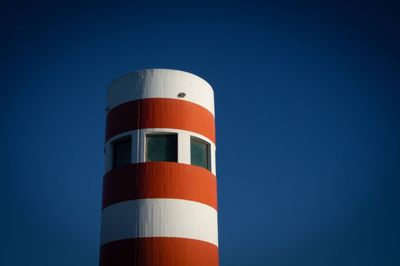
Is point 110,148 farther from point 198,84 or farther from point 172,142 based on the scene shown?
point 198,84

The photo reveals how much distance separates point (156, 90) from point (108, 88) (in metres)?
2.51

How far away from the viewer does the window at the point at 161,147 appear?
19578 millimetres

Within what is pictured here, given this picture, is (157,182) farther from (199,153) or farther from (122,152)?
(199,153)

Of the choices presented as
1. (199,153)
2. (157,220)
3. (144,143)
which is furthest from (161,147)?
(157,220)

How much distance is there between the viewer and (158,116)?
19.9 m

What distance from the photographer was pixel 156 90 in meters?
20.3

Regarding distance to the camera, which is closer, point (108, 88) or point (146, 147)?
point (146, 147)

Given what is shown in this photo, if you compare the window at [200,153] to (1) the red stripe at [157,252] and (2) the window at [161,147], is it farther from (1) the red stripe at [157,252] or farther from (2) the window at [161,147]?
(1) the red stripe at [157,252]

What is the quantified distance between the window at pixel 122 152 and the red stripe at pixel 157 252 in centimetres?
303

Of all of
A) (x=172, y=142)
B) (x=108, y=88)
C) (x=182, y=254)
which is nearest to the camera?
(x=182, y=254)

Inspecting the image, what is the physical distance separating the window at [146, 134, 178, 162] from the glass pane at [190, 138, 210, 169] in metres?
0.74

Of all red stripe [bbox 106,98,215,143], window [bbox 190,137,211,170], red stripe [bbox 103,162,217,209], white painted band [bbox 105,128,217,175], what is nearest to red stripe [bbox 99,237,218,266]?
red stripe [bbox 103,162,217,209]

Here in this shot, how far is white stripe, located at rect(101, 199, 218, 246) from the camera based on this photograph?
18.6 meters

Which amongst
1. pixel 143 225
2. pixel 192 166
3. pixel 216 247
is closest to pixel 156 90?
pixel 192 166
